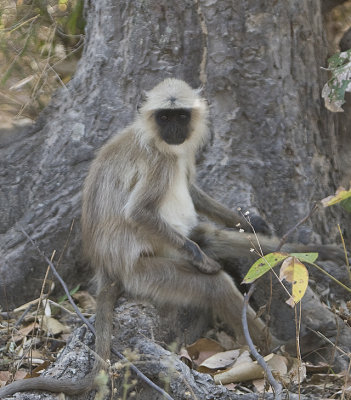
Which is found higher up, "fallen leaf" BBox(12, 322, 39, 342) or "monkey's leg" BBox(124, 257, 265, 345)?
"monkey's leg" BBox(124, 257, 265, 345)

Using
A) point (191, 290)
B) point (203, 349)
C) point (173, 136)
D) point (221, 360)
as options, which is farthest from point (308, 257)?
point (173, 136)

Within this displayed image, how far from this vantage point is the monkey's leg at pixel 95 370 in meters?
2.99

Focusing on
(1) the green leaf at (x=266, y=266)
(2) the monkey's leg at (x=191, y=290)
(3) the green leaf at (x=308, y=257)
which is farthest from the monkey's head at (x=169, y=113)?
(3) the green leaf at (x=308, y=257)

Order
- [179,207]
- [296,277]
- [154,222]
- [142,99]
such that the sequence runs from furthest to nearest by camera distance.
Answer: [142,99]
[179,207]
[154,222]
[296,277]

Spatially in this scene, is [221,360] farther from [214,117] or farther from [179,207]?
[214,117]

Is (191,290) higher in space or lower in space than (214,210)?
lower

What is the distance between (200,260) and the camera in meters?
4.22

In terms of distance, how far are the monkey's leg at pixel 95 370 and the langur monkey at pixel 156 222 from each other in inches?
5.6

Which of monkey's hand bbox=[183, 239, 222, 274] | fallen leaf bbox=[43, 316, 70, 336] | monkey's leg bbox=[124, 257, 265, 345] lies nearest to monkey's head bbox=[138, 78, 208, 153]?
monkey's hand bbox=[183, 239, 222, 274]

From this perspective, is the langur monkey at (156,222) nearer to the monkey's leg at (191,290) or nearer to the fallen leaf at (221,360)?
the monkey's leg at (191,290)

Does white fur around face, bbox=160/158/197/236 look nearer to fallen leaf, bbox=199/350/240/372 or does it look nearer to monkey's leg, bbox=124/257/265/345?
monkey's leg, bbox=124/257/265/345

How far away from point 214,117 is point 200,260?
1201 millimetres

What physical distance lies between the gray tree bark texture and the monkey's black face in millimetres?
555

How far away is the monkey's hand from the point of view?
4.21 metres
